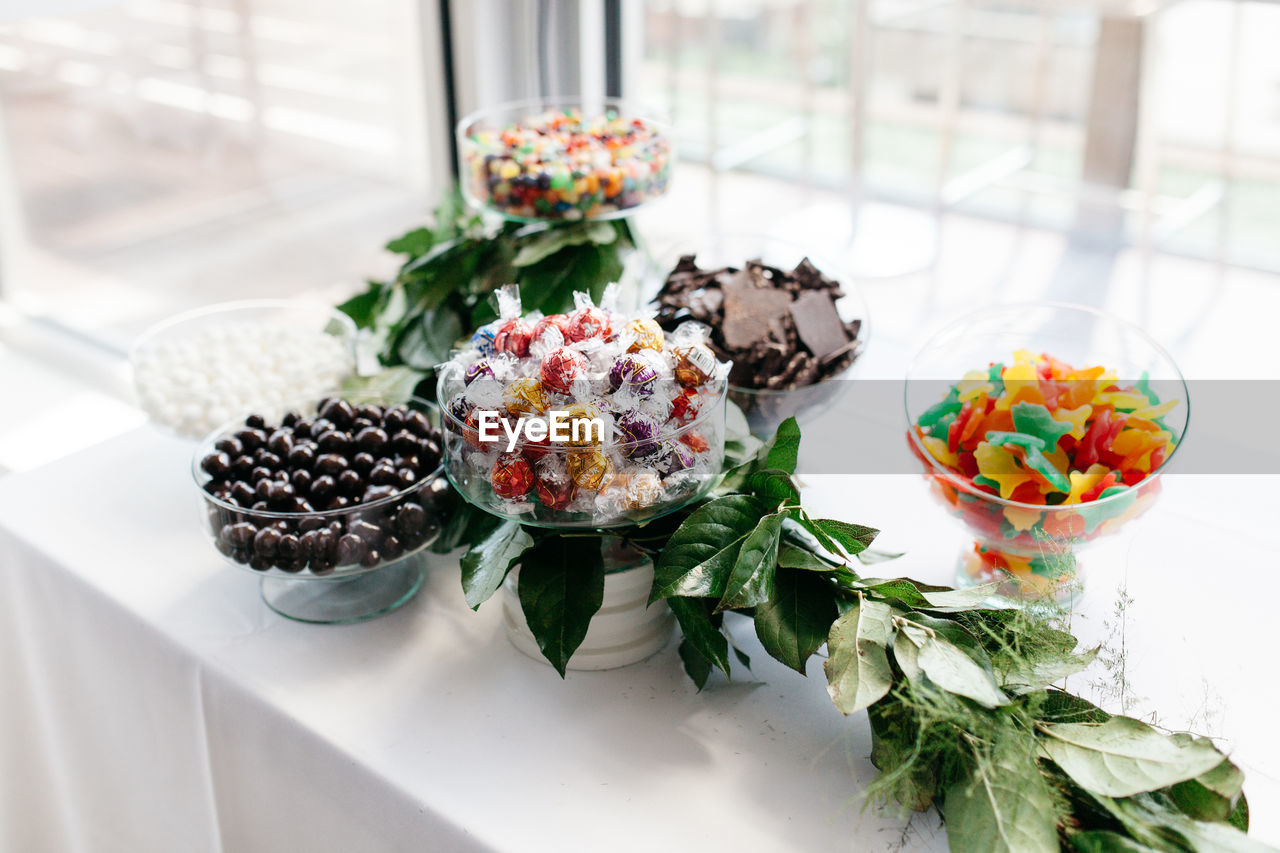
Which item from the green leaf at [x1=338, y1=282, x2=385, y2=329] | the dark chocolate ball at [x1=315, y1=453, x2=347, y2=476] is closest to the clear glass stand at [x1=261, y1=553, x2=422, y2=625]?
the dark chocolate ball at [x1=315, y1=453, x2=347, y2=476]

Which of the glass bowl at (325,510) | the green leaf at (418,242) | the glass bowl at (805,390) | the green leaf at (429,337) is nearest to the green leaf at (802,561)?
the glass bowl at (805,390)

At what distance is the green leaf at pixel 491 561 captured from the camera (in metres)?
0.89

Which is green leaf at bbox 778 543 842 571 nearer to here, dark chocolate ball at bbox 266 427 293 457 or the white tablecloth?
the white tablecloth

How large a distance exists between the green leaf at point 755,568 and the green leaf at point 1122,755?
0.23m

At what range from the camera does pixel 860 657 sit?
792 millimetres

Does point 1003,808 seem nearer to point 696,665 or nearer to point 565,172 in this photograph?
point 696,665

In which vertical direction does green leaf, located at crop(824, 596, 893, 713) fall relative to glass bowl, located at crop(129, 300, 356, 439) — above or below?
below

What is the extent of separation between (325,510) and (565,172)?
1.70 feet

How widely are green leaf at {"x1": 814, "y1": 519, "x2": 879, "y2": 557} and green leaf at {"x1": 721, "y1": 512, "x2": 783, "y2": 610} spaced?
0.05 metres

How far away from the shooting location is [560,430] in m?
0.83

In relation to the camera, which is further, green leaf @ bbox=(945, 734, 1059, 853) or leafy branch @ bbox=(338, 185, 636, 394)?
leafy branch @ bbox=(338, 185, 636, 394)

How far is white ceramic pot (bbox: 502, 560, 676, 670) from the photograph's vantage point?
94 centimetres

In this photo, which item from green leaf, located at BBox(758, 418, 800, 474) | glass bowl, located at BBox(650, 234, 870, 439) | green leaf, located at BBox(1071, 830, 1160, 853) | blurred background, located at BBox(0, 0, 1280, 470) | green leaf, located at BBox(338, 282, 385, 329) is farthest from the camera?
blurred background, located at BBox(0, 0, 1280, 470)

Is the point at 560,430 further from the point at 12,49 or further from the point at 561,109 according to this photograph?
the point at 12,49
